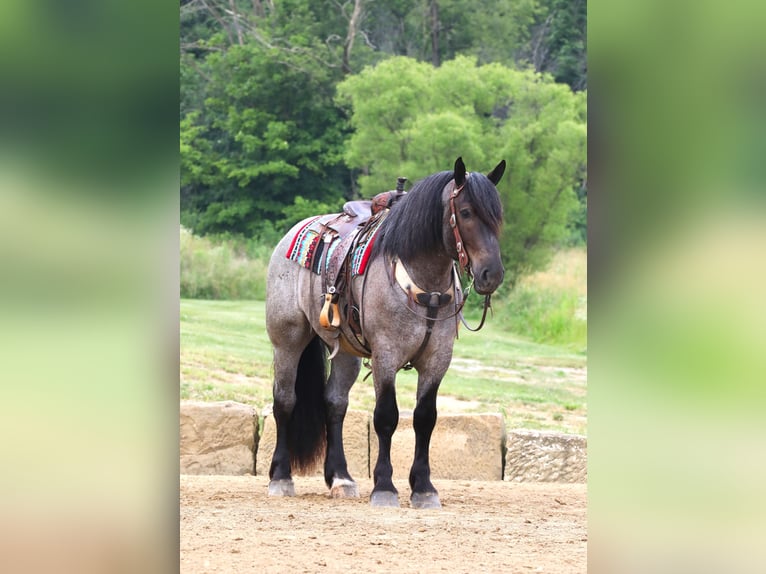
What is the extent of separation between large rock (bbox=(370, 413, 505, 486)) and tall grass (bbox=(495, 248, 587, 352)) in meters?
8.45

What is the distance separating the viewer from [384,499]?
683cm

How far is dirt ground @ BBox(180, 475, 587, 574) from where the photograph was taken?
488cm

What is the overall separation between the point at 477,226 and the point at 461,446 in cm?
294

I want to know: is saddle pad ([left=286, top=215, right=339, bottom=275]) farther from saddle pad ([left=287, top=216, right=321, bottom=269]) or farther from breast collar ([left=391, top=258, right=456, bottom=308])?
breast collar ([left=391, top=258, right=456, bottom=308])

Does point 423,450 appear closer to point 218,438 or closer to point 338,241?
point 338,241

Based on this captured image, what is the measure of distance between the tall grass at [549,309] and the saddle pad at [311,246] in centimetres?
995

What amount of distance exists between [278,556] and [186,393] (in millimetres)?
7941

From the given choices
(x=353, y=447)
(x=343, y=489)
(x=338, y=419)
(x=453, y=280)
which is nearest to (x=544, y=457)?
(x=353, y=447)

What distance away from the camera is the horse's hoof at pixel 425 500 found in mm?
6777

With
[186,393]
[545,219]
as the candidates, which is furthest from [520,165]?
[186,393]

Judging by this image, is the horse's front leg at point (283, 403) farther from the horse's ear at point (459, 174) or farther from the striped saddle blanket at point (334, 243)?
the horse's ear at point (459, 174)
